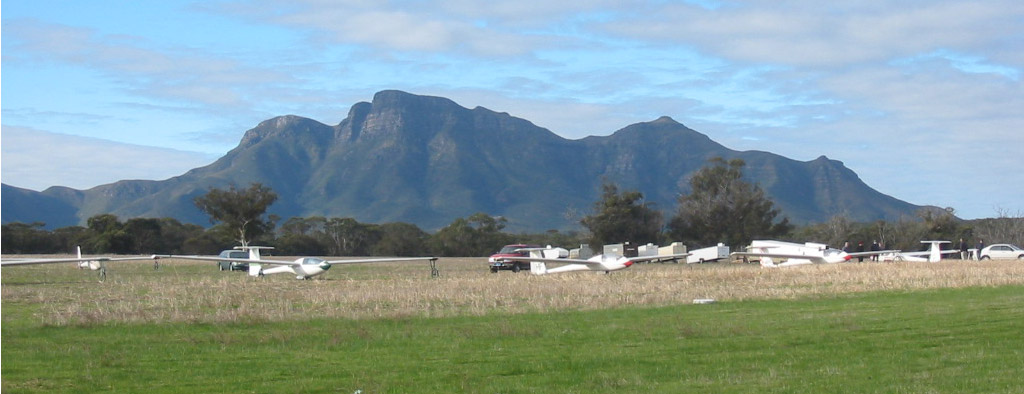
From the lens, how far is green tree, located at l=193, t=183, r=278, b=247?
84375mm

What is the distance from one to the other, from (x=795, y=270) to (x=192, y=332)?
86.9 feet

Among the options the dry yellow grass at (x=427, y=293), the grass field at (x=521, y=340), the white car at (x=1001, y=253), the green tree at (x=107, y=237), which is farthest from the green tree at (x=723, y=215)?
the grass field at (x=521, y=340)

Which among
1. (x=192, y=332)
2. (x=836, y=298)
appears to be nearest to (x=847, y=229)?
(x=836, y=298)

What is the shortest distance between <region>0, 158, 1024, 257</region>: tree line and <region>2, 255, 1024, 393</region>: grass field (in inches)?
2115

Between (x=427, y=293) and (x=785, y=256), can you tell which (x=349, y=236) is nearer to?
(x=785, y=256)

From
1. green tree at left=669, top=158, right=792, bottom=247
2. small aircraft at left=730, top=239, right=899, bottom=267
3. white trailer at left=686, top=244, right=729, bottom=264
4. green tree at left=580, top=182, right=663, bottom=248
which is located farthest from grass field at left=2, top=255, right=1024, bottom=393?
green tree at left=669, top=158, right=792, bottom=247

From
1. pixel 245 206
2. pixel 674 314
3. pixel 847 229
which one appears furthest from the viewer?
pixel 847 229

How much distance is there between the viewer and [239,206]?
8450 centimetres

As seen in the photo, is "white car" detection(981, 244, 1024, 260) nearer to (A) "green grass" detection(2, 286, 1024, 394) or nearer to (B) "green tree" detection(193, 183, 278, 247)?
(A) "green grass" detection(2, 286, 1024, 394)

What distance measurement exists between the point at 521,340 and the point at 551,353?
170cm

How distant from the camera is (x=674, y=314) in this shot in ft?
68.6

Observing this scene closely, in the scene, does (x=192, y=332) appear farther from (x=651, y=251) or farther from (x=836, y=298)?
(x=651, y=251)

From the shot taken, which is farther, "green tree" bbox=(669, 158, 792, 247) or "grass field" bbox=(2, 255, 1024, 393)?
"green tree" bbox=(669, 158, 792, 247)

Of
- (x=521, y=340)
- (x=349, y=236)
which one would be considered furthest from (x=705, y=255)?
(x=349, y=236)
